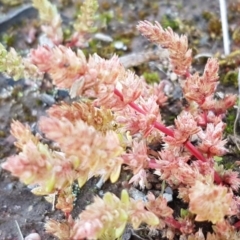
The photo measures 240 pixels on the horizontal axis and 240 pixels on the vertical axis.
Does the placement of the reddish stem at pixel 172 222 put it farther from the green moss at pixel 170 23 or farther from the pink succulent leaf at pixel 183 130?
the green moss at pixel 170 23

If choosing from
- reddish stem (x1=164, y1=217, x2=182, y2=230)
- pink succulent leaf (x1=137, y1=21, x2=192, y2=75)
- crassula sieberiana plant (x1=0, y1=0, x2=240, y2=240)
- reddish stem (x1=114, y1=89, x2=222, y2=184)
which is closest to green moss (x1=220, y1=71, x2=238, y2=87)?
crassula sieberiana plant (x1=0, y1=0, x2=240, y2=240)

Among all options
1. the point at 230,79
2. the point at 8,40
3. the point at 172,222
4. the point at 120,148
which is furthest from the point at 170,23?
the point at 120,148

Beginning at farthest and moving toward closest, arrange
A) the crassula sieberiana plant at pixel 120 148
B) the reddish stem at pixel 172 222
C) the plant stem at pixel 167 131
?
1. the reddish stem at pixel 172 222
2. the plant stem at pixel 167 131
3. the crassula sieberiana plant at pixel 120 148

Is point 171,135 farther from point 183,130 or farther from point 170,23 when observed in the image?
point 170,23

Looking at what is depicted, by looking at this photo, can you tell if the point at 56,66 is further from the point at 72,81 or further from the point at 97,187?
the point at 97,187

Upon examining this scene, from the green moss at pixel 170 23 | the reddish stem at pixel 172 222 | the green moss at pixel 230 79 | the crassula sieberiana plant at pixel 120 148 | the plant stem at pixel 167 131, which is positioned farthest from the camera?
the green moss at pixel 170 23

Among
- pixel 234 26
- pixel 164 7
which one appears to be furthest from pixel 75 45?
pixel 234 26

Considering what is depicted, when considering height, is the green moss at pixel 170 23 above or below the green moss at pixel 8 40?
below

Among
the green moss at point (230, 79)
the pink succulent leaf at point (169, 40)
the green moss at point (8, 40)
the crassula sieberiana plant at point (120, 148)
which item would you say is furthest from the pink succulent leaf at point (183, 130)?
the green moss at point (8, 40)
